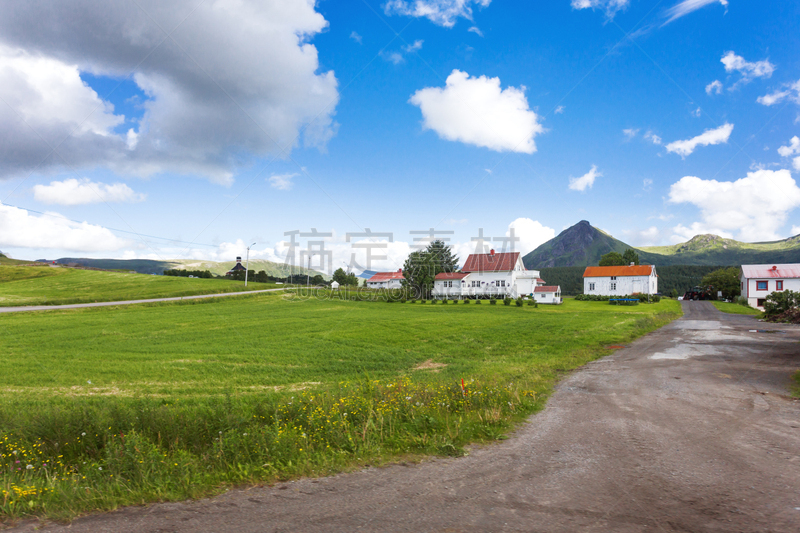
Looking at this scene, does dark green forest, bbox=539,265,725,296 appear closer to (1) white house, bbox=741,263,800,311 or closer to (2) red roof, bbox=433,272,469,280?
(2) red roof, bbox=433,272,469,280

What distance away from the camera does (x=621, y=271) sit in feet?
244

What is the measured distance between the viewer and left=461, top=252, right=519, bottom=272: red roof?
7469 cm

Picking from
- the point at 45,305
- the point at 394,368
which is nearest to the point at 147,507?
the point at 394,368

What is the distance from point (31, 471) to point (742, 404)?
13.5 m

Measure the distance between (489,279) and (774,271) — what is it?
1649 inches

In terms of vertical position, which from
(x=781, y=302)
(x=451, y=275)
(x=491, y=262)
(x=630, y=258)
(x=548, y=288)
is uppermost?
(x=630, y=258)

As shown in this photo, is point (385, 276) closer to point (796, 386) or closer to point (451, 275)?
point (451, 275)

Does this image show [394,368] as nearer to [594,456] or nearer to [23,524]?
[594,456]

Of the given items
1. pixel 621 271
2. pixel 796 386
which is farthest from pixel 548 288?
pixel 796 386

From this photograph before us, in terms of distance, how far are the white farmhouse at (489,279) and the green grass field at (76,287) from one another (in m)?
37.6

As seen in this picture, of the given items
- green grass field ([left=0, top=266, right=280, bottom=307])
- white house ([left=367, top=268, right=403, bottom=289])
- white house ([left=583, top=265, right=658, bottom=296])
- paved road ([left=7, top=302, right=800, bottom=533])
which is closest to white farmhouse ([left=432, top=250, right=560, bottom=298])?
white house ([left=583, top=265, right=658, bottom=296])

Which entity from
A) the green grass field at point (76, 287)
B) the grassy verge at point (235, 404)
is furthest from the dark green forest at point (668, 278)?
the grassy verge at point (235, 404)

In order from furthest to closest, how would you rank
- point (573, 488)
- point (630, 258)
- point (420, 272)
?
point (630, 258)
point (420, 272)
point (573, 488)

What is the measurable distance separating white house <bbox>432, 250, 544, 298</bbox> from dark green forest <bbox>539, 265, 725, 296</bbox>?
3862 cm
